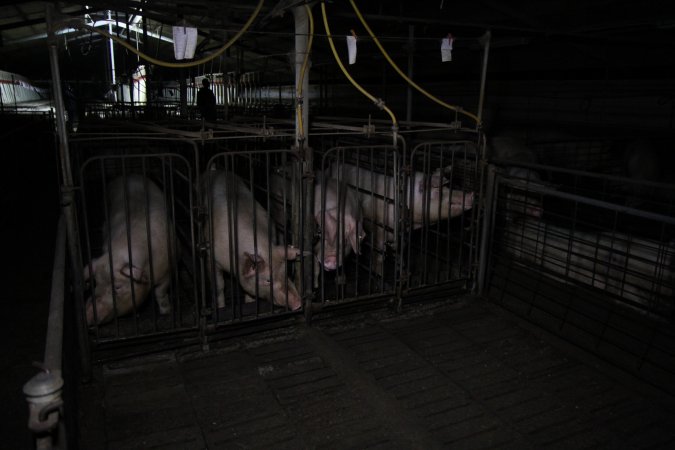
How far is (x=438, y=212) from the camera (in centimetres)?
459

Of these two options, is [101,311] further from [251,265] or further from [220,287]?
[251,265]

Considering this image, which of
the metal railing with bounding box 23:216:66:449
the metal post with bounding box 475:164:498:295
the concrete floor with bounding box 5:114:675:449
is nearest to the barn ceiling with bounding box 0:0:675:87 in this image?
the metal post with bounding box 475:164:498:295

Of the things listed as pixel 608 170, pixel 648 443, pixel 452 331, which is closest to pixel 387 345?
pixel 452 331

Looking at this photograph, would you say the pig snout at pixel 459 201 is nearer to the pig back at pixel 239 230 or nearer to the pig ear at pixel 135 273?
the pig back at pixel 239 230

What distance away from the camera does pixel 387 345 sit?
151 inches

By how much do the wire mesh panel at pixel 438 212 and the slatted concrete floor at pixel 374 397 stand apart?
81cm

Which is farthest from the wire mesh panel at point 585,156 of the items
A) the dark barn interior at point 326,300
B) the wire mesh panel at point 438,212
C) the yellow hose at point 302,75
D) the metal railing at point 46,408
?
the metal railing at point 46,408

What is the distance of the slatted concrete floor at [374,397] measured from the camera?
279 cm

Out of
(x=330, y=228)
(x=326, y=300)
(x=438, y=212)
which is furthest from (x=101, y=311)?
(x=438, y=212)

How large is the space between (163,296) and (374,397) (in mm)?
2073

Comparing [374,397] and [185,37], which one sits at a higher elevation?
[185,37]

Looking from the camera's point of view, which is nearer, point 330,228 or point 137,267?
point 137,267

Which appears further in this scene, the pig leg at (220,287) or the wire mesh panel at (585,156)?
the wire mesh panel at (585,156)

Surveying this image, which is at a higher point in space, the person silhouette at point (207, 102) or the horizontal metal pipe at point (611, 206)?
the person silhouette at point (207, 102)
